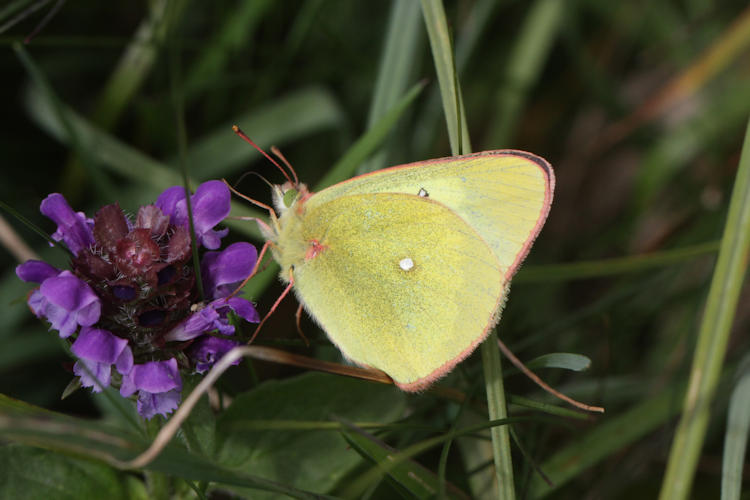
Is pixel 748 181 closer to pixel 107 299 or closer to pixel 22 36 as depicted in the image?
pixel 107 299

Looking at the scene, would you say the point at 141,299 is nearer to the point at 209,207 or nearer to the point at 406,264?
the point at 209,207

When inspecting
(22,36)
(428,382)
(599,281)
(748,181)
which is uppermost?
(748,181)

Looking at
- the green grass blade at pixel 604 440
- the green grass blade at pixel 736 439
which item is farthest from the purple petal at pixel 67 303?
the green grass blade at pixel 736 439

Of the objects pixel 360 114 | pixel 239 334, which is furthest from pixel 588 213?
pixel 239 334

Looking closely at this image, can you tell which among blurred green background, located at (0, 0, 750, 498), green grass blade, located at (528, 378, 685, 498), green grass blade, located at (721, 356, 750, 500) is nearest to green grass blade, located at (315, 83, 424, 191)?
blurred green background, located at (0, 0, 750, 498)

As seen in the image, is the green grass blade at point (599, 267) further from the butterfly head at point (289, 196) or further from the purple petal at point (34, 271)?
the purple petal at point (34, 271)

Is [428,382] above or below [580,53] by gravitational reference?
below
